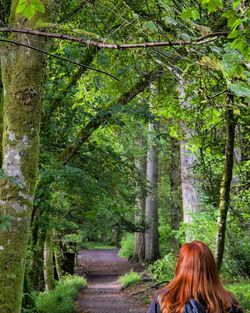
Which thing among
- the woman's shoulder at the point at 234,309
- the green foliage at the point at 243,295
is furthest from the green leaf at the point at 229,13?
the green foliage at the point at 243,295

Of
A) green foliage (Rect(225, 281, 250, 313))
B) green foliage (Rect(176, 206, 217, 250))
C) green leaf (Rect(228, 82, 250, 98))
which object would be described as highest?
green leaf (Rect(228, 82, 250, 98))

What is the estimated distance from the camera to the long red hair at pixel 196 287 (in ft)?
9.75

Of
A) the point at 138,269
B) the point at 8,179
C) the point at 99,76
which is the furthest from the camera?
the point at 138,269

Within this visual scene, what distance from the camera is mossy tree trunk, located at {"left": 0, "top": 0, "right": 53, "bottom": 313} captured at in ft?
14.0

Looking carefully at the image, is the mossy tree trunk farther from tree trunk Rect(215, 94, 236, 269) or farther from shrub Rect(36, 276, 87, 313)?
shrub Rect(36, 276, 87, 313)

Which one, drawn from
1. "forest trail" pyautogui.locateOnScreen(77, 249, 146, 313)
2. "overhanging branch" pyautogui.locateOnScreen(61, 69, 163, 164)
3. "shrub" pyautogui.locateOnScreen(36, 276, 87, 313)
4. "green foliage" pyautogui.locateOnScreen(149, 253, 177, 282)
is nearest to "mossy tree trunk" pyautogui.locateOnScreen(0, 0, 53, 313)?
"overhanging branch" pyautogui.locateOnScreen(61, 69, 163, 164)

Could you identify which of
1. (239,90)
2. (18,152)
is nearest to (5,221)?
(18,152)

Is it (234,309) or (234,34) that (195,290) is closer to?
(234,309)

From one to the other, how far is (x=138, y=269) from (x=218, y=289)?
22174 mm

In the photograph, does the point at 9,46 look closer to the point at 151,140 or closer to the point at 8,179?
the point at 8,179

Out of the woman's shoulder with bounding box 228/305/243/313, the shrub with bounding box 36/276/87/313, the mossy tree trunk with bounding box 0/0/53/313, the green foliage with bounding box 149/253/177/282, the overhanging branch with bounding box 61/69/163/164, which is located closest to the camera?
the woman's shoulder with bounding box 228/305/243/313

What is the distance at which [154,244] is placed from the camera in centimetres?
2542

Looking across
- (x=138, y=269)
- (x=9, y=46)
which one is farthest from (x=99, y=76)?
(x=138, y=269)

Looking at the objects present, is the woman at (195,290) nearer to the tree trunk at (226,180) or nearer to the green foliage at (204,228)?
the tree trunk at (226,180)
